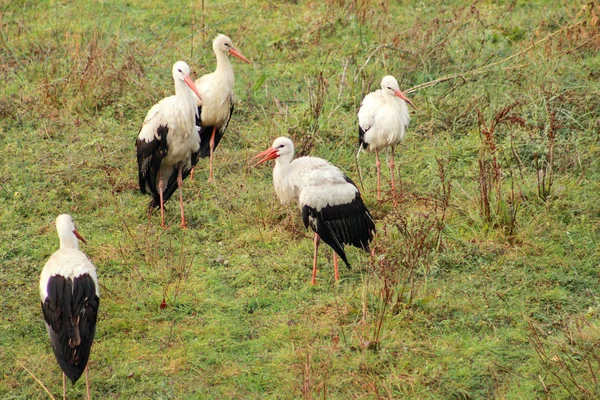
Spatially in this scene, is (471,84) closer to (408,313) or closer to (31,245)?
(408,313)

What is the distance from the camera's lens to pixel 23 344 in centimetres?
530

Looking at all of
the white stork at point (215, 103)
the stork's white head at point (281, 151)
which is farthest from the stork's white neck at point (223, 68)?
the stork's white head at point (281, 151)

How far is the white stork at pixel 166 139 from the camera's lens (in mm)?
6996

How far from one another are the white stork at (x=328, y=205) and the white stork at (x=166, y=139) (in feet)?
3.84

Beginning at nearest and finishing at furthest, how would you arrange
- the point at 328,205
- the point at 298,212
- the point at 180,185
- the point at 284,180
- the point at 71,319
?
the point at 71,319 < the point at 328,205 < the point at 284,180 < the point at 298,212 < the point at 180,185

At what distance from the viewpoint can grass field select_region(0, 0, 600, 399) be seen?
501 centimetres

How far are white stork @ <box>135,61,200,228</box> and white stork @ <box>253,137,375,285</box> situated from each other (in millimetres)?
1169

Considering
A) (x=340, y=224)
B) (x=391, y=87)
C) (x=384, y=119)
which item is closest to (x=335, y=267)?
(x=340, y=224)

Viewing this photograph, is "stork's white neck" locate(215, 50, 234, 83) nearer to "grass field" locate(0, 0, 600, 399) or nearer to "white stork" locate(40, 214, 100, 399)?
"grass field" locate(0, 0, 600, 399)

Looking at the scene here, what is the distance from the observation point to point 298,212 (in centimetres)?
667

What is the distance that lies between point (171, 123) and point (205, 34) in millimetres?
3293

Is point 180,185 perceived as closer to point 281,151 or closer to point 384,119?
point 281,151

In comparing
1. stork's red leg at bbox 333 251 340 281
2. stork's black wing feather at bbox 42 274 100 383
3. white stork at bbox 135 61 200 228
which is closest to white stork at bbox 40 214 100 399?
stork's black wing feather at bbox 42 274 100 383

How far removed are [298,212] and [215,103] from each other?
1.66m
